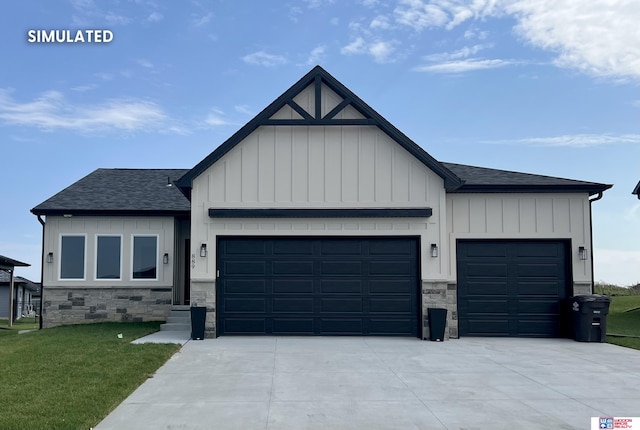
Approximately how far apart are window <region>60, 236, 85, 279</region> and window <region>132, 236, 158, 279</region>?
1604 mm

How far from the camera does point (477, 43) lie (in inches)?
608

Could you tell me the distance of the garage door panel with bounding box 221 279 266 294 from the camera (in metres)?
13.9

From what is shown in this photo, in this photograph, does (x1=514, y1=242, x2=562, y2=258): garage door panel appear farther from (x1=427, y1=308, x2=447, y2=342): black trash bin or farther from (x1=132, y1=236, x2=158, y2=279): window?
(x1=132, y1=236, x2=158, y2=279): window

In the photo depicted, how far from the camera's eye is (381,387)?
848cm

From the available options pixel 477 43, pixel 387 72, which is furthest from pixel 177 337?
pixel 477 43

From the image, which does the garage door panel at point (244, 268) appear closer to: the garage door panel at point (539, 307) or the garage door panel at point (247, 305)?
the garage door panel at point (247, 305)

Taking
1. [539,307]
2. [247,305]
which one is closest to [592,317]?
[539,307]

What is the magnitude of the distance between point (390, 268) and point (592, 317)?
16.8ft

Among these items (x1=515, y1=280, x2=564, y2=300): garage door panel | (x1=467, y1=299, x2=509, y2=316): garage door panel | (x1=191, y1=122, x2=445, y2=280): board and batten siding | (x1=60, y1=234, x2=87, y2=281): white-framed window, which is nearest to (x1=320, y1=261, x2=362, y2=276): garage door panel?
(x1=191, y1=122, x2=445, y2=280): board and batten siding

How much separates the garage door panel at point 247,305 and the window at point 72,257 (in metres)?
5.98

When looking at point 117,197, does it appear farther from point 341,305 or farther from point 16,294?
point 16,294
